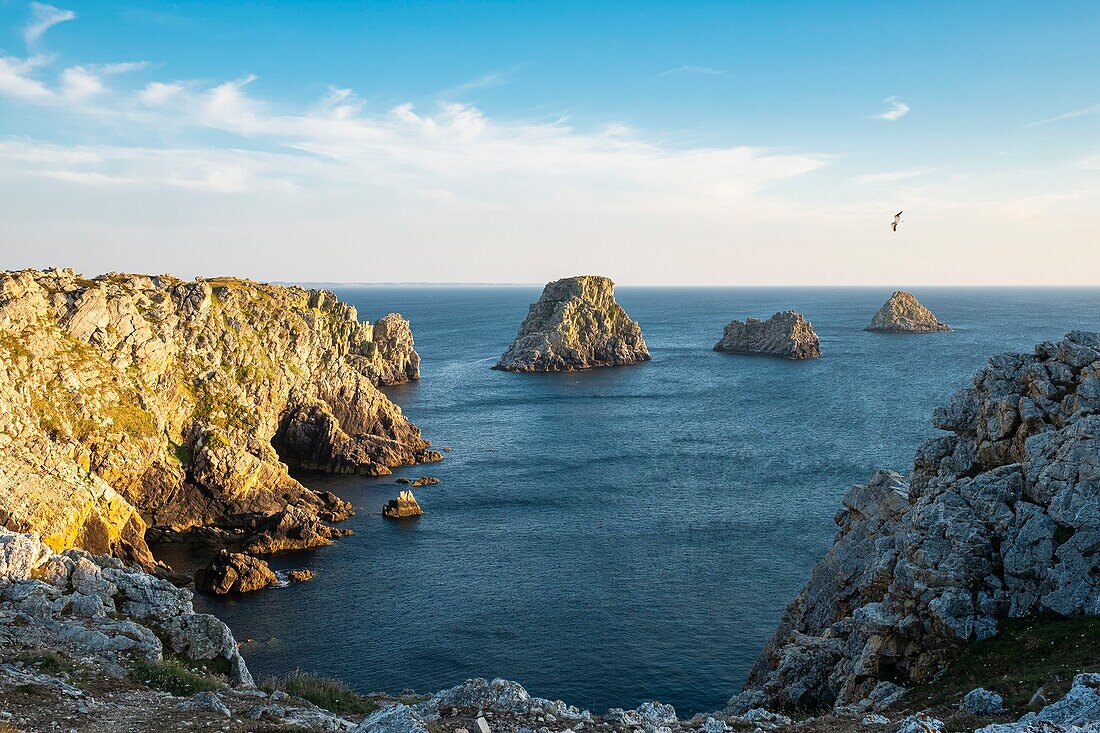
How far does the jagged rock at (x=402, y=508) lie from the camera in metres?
83.8

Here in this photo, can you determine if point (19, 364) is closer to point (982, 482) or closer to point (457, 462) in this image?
point (457, 462)

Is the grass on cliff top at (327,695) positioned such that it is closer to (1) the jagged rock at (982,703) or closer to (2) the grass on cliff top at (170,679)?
(2) the grass on cliff top at (170,679)

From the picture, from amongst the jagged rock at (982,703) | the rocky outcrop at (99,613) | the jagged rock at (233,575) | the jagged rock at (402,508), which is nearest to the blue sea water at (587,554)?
the jagged rock at (233,575)

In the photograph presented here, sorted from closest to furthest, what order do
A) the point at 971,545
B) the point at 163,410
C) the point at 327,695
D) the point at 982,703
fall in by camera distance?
the point at 982,703 → the point at 327,695 → the point at 971,545 → the point at 163,410

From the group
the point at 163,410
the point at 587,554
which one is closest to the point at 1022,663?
the point at 587,554

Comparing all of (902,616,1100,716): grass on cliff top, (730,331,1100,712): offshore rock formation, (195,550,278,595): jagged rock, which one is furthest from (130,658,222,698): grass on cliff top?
(195,550,278,595): jagged rock

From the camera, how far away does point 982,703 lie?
22.7 meters

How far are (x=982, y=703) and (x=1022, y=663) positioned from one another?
4130 mm

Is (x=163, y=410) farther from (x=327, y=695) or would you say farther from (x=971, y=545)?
(x=971, y=545)

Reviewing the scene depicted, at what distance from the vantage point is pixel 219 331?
9356 centimetres

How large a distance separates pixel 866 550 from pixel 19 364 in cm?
7021

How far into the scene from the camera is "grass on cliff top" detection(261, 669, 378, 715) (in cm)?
2664

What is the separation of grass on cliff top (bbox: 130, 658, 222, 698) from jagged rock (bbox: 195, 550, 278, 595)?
39630 millimetres

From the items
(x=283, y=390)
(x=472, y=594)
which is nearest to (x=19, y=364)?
(x=283, y=390)
